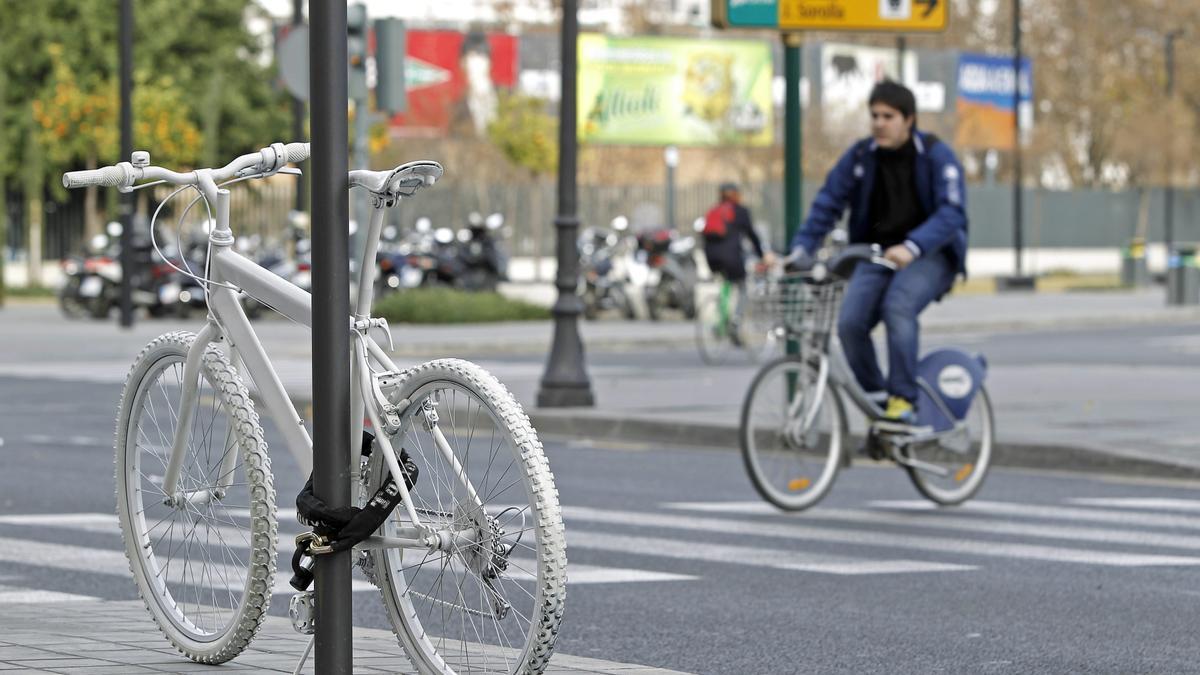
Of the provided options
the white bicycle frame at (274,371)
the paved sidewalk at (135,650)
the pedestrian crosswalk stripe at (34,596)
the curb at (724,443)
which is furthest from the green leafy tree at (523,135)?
the white bicycle frame at (274,371)

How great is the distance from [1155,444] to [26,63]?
4085 centimetres

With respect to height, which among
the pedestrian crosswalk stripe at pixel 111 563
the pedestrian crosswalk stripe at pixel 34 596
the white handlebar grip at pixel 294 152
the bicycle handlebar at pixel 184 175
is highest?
the white handlebar grip at pixel 294 152

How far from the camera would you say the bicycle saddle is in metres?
5.00

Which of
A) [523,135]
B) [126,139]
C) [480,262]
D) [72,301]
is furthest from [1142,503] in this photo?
[523,135]

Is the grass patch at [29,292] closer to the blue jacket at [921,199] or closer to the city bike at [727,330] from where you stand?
the city bike at [727,330]

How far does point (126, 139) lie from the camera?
26469 millimetres

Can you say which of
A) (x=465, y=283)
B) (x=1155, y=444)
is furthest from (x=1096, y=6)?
(x=1155, y=444)

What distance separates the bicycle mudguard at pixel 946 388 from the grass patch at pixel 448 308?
18.8m

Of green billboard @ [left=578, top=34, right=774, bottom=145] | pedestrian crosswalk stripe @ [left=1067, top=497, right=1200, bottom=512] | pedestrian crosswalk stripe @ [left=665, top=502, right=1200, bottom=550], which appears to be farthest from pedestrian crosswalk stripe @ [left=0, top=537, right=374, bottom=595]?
green billboard @ [left=578, top=34, right=774, bottom=145]

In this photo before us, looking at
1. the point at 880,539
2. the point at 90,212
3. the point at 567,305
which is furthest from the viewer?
the point at 90,212

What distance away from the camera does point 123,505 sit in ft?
20.4

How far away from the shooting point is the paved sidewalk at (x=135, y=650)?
577cm

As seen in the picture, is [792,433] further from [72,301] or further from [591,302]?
[72,301]

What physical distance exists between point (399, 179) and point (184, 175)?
34.5 inches
